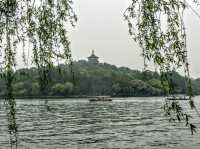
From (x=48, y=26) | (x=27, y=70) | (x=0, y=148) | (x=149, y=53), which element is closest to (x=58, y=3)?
(x=48, y=26)

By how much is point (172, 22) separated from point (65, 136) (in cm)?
3560

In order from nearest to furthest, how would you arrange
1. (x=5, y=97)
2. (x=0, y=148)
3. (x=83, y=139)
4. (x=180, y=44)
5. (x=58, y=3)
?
(x=180, y=44) < (x=58, y=3) < (x=5, y=97) < (x=0, y=148) < (x=83, y=139)

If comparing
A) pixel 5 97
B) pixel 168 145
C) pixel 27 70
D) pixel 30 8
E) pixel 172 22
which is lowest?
pixel 168 145

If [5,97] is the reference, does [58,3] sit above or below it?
above

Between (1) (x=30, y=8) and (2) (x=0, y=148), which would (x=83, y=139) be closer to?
(2) (x=0, y=148)

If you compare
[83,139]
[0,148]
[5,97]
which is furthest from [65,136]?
[5,97]

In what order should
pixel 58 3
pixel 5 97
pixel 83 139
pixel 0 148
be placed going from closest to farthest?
pixel 58 3, pixel 5 97, pixel 0 148, pixel 83 139

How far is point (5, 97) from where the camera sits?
23.4ft

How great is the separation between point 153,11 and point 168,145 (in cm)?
2832

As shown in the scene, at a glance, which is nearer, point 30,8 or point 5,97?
point 30,8

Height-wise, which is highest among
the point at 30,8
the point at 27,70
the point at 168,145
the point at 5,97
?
the point at 30,8

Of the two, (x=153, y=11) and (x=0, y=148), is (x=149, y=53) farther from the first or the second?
(x=0, y=148)

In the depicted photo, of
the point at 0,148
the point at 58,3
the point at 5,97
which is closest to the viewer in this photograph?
the point at 58,3

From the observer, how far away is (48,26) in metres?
6.44
